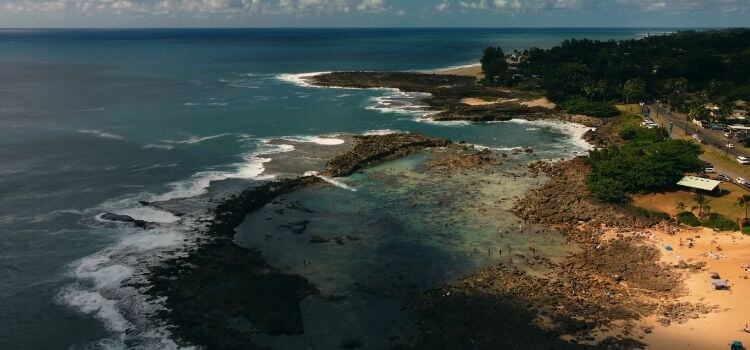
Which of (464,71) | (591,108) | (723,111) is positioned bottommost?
(591,108)

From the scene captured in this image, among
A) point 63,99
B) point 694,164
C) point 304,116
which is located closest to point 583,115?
point 694,164

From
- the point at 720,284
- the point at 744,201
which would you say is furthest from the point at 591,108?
the point at 720,284

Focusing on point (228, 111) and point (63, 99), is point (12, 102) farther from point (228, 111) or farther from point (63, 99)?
point (228, 111)

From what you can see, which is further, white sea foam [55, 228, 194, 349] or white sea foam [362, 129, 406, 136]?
white sea foam [362, 129, 406, 136]

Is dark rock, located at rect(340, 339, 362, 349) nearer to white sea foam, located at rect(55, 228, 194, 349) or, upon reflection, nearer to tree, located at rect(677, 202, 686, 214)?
white sea foam, located at rect(55, 228, 194, 349)

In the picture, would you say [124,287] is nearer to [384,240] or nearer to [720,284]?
[384,240]

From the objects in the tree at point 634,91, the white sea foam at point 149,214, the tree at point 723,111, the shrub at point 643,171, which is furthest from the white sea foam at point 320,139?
the tree at point 634,91

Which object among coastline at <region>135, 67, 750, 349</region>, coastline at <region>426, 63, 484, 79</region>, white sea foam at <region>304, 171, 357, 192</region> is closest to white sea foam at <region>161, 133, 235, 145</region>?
white sea foam at <region>304, 171, 357, 192</region>
